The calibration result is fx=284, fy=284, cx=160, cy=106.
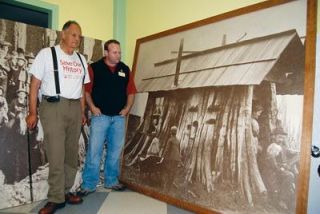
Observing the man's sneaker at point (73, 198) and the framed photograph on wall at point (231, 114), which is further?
the man's sneaker at point (73, 198)

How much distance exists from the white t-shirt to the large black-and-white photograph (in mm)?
254

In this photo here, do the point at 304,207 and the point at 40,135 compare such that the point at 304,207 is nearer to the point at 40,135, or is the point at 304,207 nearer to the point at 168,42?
the point at 168,42

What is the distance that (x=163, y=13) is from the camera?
307cm

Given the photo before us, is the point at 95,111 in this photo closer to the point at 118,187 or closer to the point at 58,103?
the point at 58,103

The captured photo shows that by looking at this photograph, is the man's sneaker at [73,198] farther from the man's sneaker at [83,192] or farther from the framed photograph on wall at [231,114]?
the framed photograph on wall at [231,114]

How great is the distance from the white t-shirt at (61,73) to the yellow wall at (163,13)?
3.60ft

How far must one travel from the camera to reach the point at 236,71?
7.20 ft

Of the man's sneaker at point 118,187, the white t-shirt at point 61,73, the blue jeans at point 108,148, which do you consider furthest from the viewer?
the man's sneaker at point 118,187

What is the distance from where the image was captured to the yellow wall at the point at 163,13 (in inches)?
101

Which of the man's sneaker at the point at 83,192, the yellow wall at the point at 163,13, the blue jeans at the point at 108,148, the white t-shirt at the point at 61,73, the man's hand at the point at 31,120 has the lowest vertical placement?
the man's sneaker at the point at 83,192

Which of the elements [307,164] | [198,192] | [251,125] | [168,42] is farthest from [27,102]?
[307,164]

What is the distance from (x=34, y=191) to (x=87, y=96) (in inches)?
37.3

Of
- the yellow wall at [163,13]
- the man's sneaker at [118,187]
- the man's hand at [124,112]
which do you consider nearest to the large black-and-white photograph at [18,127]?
the man's sneaker at [118,187]

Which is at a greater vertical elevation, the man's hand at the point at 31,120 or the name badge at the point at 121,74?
the name badge at the point at 121,74
